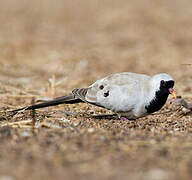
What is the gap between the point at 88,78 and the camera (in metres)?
7.21

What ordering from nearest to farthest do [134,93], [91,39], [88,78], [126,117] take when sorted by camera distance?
[134,93], [126,117], [88,78], [91,39]

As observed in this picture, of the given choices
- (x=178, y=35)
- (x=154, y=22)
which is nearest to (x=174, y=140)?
(x=178, y=35)

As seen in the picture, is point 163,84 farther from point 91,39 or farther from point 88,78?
point 91,39

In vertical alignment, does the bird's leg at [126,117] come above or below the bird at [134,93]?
below

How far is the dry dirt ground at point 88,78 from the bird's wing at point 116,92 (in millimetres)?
212

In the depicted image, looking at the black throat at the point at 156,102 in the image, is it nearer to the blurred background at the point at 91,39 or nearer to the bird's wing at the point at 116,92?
the bird's wing at the point at 116,92

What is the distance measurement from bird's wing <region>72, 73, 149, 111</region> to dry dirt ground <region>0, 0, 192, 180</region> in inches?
8.4

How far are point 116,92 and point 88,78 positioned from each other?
3.01 metres

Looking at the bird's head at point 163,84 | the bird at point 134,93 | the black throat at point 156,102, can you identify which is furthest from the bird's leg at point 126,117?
the bird's head at point 163,84

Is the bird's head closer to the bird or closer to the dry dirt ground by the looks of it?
the bird

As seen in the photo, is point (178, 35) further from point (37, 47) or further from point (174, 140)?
point (174, 140)

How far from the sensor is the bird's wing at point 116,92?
414cm

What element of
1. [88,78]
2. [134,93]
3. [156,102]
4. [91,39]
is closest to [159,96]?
[156,102]

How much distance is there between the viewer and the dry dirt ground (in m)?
2.78
